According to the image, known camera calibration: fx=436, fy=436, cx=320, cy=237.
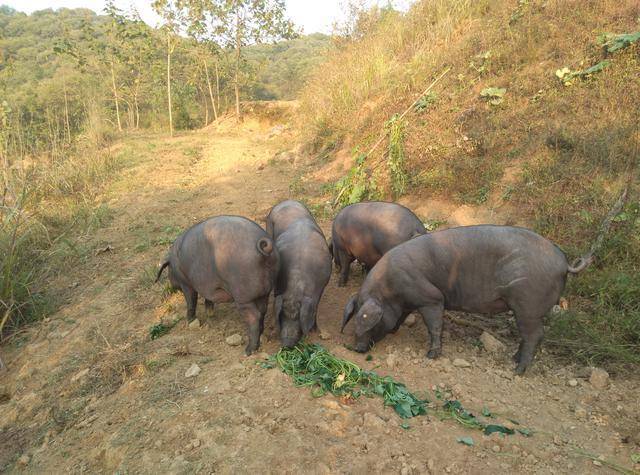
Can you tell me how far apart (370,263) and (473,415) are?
298 cm

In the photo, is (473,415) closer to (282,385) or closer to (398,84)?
(282,385)

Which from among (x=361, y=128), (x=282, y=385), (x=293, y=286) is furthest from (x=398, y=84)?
(x=282, y=385)

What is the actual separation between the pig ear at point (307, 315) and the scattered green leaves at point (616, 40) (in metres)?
Answer: 7.25

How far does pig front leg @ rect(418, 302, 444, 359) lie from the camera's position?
446 centimetres

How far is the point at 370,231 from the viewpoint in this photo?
595cm

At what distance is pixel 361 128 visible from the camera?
437 inches

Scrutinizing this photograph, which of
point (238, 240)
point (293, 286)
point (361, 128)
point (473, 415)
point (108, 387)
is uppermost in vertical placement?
point (361, 128)

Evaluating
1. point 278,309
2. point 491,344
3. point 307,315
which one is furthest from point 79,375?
point 491,344

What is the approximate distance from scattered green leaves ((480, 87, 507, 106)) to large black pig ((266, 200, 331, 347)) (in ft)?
16.9

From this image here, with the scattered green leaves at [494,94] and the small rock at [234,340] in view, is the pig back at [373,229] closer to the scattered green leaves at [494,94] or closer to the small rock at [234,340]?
the small rock at [234,340]

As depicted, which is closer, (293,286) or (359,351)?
(359,351)

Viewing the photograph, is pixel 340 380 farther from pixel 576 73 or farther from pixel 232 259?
pixel 576 73

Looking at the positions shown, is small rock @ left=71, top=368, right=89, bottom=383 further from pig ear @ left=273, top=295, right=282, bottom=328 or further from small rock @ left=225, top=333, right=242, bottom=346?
pig ear @ left=273, top=295, right=282, bottom=328

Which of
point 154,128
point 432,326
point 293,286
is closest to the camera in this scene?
point 432,326
